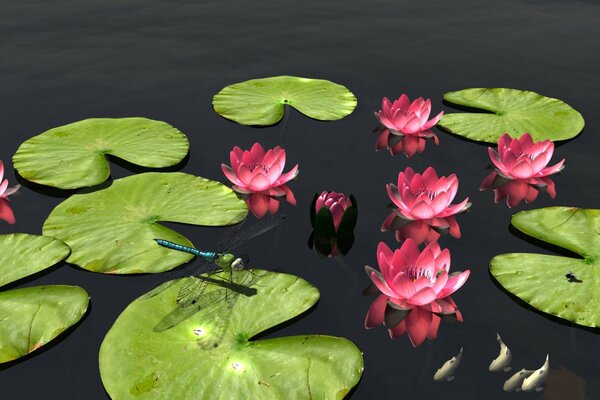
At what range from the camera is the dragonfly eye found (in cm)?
331

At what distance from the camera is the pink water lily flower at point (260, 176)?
4020 mm

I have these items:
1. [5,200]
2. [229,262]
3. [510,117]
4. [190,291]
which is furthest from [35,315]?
[510,117]

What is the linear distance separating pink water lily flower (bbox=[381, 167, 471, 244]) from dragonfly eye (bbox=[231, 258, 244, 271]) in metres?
0.96

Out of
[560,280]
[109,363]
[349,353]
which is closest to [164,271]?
[109,363]

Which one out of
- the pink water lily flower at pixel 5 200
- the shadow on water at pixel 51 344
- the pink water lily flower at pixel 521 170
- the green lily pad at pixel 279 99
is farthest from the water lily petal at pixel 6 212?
the pink water lily flower at pixel 521 170

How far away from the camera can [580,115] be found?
4969 millimetres

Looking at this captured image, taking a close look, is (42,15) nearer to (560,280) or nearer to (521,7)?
(521,7)

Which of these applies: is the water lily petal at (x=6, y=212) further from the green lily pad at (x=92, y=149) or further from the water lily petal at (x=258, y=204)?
the water lily petal at (x=258, y=204)

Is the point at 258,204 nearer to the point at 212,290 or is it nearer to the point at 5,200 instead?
the point at 212,290

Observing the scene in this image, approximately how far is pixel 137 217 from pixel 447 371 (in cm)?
200

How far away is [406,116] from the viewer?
4770 mm

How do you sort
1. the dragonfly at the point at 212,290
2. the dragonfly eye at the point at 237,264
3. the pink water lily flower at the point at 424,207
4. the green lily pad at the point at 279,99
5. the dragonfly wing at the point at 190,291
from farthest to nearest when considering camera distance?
the green lily pad at the point at 279,99, the pink water lily flower at the point at 424,207, the dragonfly eye at the point at 237,264, the dragonfly wing at the point at 190,291, the dragonfly at the point at 212,290

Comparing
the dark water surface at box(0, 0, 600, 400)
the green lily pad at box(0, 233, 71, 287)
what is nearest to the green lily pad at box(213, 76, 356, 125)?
the dark water surface at box(0, 0, 600, 400)

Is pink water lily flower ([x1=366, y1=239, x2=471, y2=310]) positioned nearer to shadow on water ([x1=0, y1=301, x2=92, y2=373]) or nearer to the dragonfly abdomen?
the dragonfly abdomen
